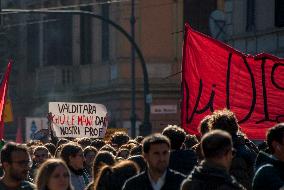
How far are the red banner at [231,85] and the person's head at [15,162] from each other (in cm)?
316

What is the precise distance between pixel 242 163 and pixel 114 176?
0.99m

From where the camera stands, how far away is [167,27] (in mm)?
44344

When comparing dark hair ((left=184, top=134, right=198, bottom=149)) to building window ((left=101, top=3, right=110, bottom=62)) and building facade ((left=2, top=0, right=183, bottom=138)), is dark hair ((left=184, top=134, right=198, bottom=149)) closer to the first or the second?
building facade ((left=2, top=0, right=183, bottom=138))

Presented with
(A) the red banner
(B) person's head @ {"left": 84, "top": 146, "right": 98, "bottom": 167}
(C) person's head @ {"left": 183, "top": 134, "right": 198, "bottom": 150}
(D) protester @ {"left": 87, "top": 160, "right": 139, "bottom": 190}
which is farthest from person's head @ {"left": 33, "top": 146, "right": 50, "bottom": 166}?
(D) protester @ {"left": 87, "top": 160, "right": 139, "bottom": 190}

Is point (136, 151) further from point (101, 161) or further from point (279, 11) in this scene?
point (279, 11)

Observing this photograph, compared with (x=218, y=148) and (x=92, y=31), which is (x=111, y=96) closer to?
(x=92, y=31)

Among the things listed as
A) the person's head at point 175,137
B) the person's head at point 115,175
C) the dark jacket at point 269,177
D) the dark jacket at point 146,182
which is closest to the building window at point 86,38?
the person's head at point 175,137

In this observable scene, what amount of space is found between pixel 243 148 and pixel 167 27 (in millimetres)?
34166

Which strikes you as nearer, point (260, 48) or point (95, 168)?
point (95, 168)

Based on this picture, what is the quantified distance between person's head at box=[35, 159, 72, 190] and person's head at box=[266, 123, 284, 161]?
1.41m

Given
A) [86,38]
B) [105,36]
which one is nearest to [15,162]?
[105,36]

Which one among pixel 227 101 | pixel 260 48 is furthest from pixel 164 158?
pixel 260 48

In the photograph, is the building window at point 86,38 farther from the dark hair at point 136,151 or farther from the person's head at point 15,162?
the person's head at point 15,162

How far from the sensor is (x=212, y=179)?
25.8 ft
